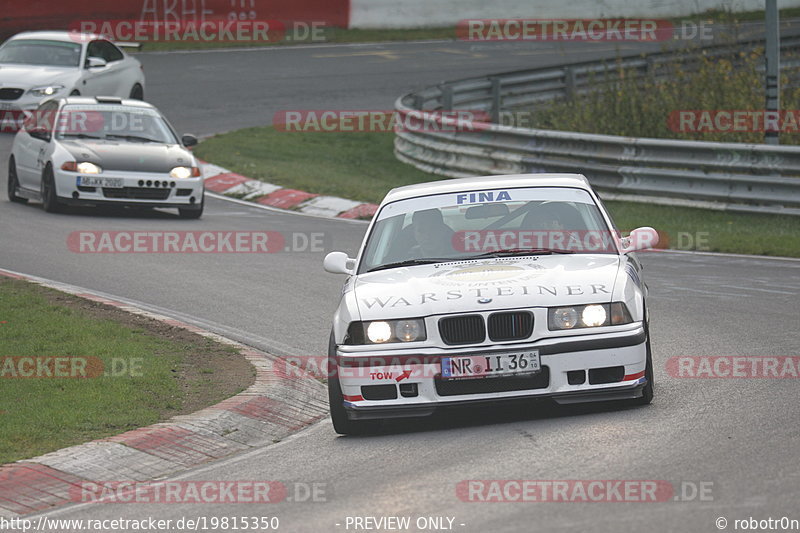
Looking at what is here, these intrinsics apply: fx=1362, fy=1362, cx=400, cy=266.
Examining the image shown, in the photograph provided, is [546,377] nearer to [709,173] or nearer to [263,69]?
[709,173]

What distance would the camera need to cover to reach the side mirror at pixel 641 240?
880 cm

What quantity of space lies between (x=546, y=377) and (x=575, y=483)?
54.1 inches

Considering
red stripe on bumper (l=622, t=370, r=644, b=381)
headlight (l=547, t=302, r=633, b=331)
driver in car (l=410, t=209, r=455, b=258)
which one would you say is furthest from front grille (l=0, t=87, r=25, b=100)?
red stripe on bumper (l=622, t=370, r=644, b=381)

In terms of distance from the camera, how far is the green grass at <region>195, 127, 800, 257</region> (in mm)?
16562

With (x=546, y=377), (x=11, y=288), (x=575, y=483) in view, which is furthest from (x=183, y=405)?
(x=11, y=288)

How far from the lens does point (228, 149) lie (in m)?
24.8

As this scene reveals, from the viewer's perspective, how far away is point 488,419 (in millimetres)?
8234

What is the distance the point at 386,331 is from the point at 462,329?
0.46 meters

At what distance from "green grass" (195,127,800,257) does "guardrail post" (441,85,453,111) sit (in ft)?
4.51

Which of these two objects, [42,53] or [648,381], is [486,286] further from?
[42,53]

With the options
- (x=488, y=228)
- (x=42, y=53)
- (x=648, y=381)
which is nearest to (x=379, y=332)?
(x=488, y=228)

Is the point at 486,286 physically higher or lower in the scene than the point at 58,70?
lower

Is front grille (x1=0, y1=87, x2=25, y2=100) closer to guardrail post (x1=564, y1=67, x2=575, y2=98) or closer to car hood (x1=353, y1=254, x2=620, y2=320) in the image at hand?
guardrail post (x1=564, y1=67, x2=575, y2=98)

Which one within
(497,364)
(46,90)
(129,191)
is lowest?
(129,191)
